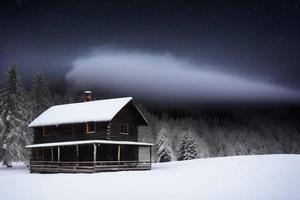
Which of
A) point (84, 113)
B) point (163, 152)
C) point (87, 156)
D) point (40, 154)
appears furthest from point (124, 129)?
point (163, 152)

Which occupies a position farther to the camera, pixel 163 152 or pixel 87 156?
pixel 163 152

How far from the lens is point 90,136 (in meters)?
43.8

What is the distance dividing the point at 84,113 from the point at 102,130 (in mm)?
4116

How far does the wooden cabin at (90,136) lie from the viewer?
141 ft

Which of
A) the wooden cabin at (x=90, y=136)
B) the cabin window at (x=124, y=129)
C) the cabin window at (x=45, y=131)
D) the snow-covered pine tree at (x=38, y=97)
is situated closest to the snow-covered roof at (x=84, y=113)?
the wooden cabin at (x=90, y=136)

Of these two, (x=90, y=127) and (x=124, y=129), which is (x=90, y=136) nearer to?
(x=90, y=127)

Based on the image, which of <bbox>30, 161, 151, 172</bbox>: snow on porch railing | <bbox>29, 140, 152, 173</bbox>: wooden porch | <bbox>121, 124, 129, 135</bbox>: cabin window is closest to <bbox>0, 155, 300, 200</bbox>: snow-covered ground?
<bbox>30, 161, 151, 172</bbox>: snow on porch railing

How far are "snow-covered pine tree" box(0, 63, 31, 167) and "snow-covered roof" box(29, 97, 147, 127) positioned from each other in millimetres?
5239

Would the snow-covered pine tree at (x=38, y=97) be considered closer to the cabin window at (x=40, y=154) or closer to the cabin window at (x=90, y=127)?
the cabin window at (x=40, y=154)

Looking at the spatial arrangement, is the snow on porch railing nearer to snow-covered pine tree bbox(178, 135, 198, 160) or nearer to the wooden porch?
the wooden porch

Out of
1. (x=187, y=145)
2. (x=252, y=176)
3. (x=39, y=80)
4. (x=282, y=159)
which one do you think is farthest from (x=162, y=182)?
(x=39, y=80)

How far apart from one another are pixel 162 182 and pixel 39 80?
141 ft

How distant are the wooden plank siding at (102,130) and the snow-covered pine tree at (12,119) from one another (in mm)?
4476

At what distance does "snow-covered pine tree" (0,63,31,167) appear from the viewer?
52.3m
